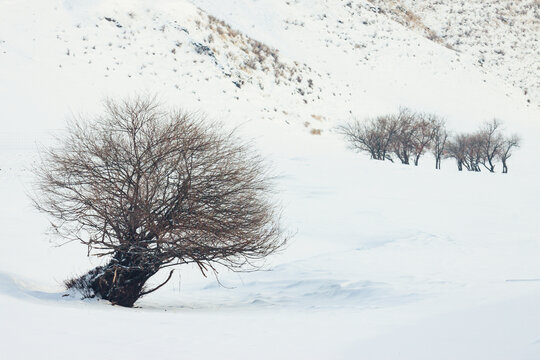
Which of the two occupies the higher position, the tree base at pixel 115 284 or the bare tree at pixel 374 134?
the bare tree at pixel 374 134

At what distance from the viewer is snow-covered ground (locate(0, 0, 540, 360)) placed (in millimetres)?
7742

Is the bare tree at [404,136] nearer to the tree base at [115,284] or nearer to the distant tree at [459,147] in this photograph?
the distant tree at [459,147]

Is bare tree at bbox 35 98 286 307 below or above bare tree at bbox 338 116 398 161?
below

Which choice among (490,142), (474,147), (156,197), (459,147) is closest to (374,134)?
(459,147)

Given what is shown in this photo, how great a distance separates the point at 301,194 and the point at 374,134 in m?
14.2

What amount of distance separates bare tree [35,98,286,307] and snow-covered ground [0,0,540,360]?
1123mm

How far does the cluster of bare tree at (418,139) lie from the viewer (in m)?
39.3

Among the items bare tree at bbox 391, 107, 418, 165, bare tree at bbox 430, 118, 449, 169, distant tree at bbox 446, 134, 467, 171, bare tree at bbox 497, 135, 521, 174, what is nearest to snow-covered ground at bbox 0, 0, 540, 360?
bare tree at bbox 497, 135, 521, 174

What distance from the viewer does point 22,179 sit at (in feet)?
78.2

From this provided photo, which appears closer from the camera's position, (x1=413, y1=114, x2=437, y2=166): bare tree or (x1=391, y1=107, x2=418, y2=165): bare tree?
(x1=391, y1=107, x2=418, y2=165): bare tree

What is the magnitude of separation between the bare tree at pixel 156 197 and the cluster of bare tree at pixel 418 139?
1095 inches

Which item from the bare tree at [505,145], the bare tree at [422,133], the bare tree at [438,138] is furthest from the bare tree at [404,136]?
the bare tree at [505,145]

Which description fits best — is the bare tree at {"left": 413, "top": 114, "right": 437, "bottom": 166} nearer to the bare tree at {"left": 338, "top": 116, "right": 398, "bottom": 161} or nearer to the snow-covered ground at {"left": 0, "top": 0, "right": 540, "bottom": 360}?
the bare tree at {"left": 338, "top": 116, "right": 398, "bottom": 161}

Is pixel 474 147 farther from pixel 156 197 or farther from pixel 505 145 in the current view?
pixel 156 197
